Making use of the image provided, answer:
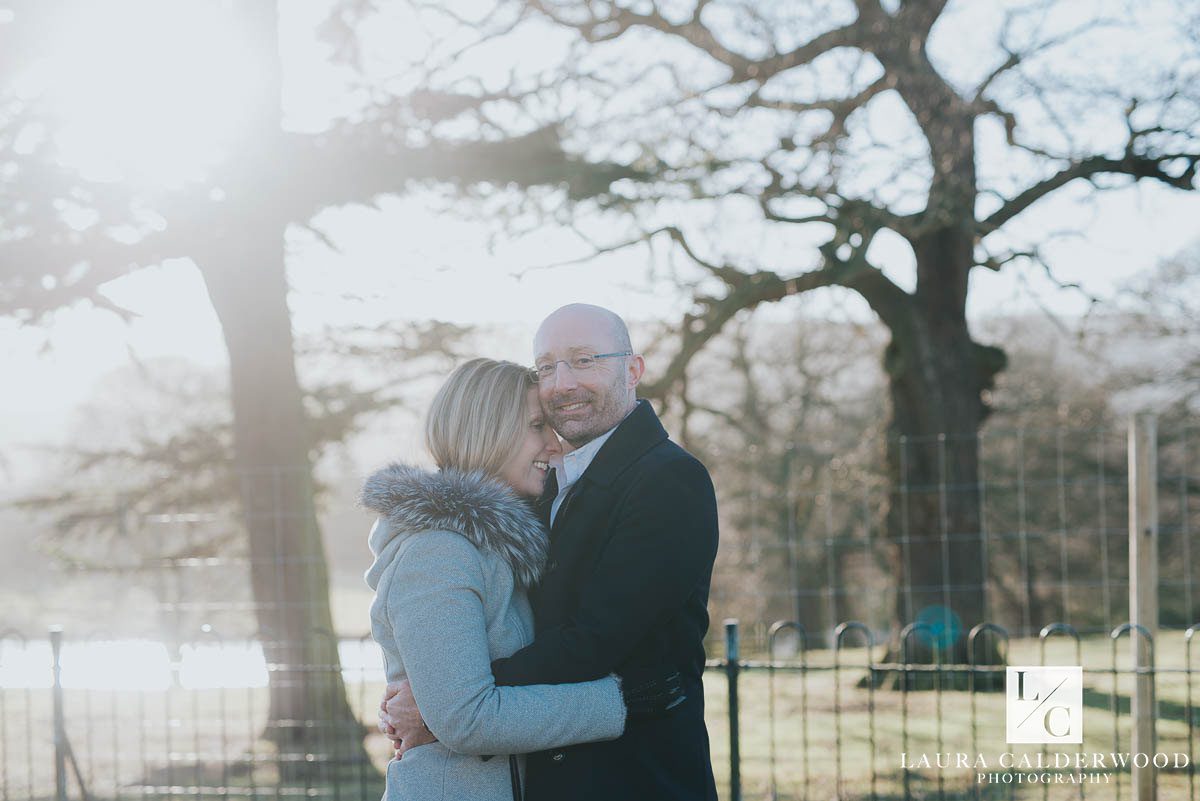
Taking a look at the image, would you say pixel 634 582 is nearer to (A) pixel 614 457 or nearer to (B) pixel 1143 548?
(A) pixel 614 457

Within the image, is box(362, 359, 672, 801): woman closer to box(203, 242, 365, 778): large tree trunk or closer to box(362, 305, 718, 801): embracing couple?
box(362, 305, 718, 801): embracing couple

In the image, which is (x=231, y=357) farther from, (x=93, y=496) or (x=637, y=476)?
(x=637, y=476)

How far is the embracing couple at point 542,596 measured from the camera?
7.03 ft

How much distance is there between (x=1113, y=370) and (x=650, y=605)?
18739 millimetres

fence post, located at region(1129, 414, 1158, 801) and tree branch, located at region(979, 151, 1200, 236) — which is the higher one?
tree branch, located at region(979, 151, 1200, 236)

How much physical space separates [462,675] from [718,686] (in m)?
9.13

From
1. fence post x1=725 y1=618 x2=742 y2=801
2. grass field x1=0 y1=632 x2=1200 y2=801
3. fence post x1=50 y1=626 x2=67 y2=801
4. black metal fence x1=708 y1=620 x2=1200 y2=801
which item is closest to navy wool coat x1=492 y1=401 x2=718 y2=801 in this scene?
fence post x1=725 y1=618 x2=742 y2=801

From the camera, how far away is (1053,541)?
64.2 feet

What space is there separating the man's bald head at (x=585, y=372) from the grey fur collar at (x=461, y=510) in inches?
10.7

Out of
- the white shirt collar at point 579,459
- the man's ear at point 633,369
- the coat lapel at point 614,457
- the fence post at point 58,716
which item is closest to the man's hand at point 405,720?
the coat lapel at point 614,457

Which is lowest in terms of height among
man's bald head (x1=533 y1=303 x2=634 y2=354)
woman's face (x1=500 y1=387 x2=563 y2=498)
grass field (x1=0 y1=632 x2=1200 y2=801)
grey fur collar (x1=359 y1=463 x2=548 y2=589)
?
grass field (x1=0 y1=632 x2=1200 y2=801)

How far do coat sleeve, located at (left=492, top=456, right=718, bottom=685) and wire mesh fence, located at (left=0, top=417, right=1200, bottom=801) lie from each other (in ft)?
7.44

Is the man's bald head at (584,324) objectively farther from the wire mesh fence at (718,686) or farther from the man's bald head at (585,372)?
the wire mesh fence at (718,686)

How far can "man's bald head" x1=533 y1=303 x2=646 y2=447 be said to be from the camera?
253cm
